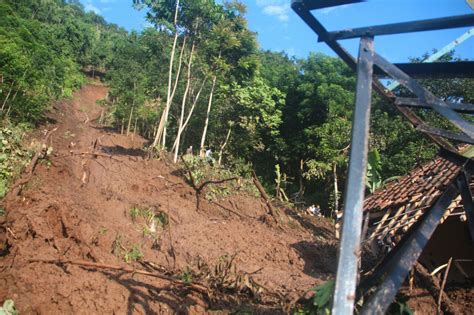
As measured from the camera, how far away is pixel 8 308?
12.7 ft

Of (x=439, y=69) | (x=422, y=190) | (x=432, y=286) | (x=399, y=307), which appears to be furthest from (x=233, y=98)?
(x=439, y=69)

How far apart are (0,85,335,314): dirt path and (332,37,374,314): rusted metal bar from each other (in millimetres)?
2658

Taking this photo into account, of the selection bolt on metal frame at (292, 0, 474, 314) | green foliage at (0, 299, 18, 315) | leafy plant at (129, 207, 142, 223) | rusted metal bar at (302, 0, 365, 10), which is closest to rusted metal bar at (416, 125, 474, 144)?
bolt on metal frame at (292, 0, 474, 314)

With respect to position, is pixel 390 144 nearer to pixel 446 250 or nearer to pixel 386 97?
pixel 446 250

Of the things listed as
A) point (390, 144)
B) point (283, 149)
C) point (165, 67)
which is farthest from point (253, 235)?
point (165, 67)

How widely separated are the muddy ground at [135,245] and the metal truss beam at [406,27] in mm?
2471

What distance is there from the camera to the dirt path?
14.5 feet

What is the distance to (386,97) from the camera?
2.38m

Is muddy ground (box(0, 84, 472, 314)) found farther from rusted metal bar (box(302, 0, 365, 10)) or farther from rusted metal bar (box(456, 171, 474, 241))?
rusted metal bar (box(302, 0, 365, 10))

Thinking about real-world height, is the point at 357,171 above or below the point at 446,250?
above

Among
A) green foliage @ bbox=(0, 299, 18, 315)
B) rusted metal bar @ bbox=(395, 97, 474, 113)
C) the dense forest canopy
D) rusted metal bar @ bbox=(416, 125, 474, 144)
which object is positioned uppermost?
the dense forest canopy

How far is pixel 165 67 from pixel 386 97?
24.2 meters

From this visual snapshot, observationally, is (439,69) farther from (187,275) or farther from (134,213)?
(134,213)

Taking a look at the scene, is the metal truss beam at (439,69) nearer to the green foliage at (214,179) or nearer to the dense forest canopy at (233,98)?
the green foliage at (214,179)
